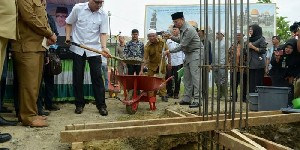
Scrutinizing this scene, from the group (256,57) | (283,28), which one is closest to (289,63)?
(256,57)

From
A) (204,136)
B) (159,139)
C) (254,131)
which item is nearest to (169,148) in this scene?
(159,139)

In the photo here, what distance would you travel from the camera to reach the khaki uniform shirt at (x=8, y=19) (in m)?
3.13

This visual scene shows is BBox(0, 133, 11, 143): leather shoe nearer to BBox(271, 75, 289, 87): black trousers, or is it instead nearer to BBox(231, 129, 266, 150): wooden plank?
BBox(231, 129, 266, 150): wooden plank

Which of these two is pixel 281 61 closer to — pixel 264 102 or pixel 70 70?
pixel 264 102

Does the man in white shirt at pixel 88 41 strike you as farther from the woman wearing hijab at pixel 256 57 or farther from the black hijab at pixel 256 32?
the black hijab at pixel 256 32

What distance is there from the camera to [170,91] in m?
8.33

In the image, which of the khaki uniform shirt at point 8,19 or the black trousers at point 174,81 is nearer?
the khaki uniform shirt at point 8,19

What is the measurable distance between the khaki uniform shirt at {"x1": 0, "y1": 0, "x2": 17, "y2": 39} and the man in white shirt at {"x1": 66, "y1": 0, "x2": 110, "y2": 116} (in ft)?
4.98

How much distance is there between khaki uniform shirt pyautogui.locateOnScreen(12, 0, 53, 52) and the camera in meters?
3.65

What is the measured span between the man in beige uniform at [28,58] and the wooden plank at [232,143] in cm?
206

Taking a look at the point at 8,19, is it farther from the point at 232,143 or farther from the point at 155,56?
the point at 155,56

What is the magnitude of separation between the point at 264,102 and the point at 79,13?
10.6 ft

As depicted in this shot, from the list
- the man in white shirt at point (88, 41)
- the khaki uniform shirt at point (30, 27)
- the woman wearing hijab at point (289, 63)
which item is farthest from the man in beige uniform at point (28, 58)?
the woman wearing hijab at point (289, 63)

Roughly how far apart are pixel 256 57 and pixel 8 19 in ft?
16.6
